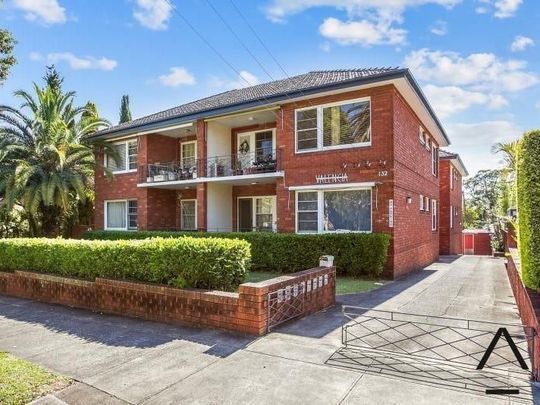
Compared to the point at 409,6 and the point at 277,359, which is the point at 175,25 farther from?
the point at 277,359

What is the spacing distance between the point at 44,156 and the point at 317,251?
14.7 metres

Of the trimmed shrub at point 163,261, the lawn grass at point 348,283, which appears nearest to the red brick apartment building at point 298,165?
the lawn grass at point 348,283

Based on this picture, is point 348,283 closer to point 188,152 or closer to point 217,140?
point 217,140

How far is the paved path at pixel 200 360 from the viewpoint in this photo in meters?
4.19

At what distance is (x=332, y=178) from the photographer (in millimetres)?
13734

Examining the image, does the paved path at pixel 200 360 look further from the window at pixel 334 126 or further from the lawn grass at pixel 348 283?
the window at pixel 334 126

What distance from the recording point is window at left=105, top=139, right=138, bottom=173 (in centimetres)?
2080

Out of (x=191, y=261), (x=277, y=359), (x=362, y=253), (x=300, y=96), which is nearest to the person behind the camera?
(x=277, y=359)

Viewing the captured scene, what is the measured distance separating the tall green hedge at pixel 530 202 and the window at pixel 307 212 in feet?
27.6

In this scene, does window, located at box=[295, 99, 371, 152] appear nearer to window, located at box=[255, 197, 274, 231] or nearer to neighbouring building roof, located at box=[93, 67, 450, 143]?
neighbouring building roof, located at box=[93, 67, 450, 143]

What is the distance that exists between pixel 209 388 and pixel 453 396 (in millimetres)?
2682

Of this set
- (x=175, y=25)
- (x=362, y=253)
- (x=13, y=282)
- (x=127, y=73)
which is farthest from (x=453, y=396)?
(x=127, y=73)

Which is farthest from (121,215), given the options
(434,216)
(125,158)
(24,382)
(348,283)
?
(24,382)

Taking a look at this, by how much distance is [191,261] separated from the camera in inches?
275
